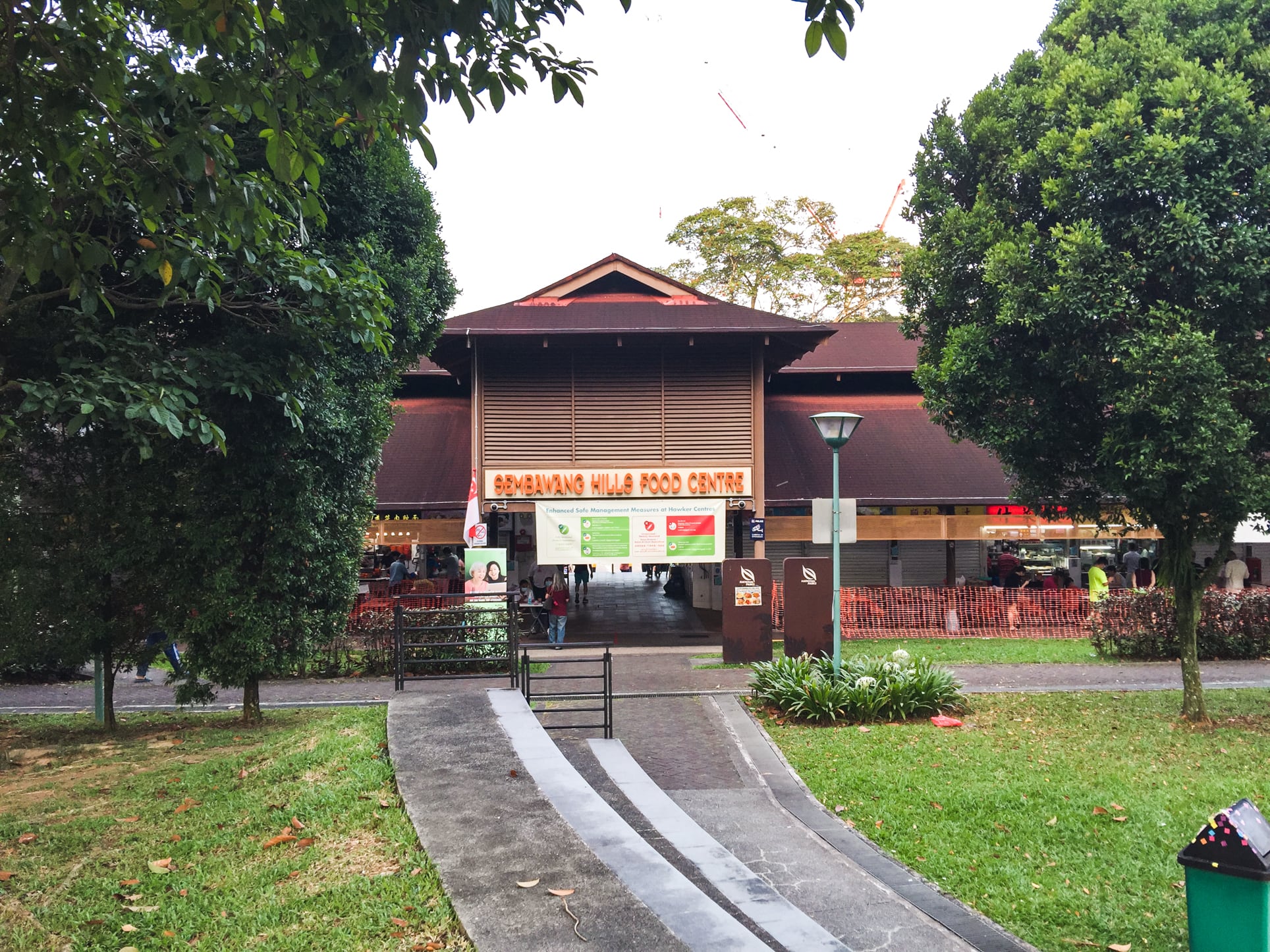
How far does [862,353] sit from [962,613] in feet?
26.7

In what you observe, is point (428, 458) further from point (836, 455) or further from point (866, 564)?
point (836, 455)

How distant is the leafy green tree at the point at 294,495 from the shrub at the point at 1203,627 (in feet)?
45.9

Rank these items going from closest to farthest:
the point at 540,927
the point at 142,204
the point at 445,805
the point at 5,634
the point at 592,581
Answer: the point at 540,927
the point at 445,805
the point at 142,204
the point at 5,634
the point at 592,581

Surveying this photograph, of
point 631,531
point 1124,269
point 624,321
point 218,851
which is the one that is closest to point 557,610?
point 631,531

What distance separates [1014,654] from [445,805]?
1444 cm

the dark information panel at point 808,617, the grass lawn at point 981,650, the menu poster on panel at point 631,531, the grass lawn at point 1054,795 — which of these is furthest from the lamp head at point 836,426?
the menu poster on panel at point 631,531

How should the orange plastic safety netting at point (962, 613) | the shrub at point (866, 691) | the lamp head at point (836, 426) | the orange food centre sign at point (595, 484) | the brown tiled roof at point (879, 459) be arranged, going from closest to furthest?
the shrub at point (866, 691), the lamp head at point (836, 426), the orange food centre sign at point (595, 484), the orange plastic safety netting at point (962, 613), the brown tiled roof at point (879, 459)

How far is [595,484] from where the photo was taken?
2072 cm

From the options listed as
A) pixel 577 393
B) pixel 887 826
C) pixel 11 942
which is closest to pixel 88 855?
pixel 11 942

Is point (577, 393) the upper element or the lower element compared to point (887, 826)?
upper

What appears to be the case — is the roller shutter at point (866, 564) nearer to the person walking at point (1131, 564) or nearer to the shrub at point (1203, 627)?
the person walking at point (1131, 564)

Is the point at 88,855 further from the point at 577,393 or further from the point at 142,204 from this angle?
the point at 577,393

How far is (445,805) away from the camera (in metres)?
6.45

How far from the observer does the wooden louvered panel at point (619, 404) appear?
2095 cm
